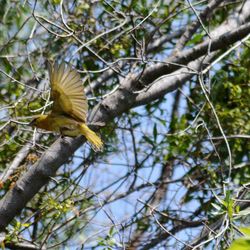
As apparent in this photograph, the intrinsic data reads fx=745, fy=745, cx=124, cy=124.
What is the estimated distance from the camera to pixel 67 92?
339 centimetres

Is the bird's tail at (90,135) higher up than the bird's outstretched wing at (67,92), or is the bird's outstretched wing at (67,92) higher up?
the bird's outstretched wing at (67,92)

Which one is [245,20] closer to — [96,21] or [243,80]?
[243,80]

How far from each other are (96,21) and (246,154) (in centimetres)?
128

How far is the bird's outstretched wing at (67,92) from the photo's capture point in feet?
10.7

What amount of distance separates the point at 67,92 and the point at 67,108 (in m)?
0.18

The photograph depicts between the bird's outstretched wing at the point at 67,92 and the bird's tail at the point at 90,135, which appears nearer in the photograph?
the bird's outstretched wing at the point at 67,92

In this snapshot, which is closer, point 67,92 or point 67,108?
point 67,92

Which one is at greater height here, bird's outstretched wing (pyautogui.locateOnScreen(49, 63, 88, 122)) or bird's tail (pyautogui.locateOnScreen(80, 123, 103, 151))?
bird's outstretched wing (pyautogui.locateOnScreen(49, 63, 88, 122))

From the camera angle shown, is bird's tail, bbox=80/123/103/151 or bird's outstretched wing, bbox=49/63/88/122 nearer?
bird's outstretched wing, bbox=49/63/88/122

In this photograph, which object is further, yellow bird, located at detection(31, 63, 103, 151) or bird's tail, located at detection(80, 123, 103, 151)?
bird's tail, located at detection(80, 123, 103, 151)

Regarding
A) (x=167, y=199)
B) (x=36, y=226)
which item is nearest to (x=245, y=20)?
(x=167, y=199)

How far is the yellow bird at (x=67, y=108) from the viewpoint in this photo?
10.8ft

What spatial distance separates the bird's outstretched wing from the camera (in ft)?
10.7

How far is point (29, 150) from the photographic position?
4047 mm
